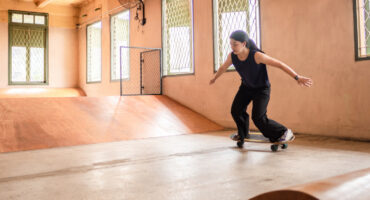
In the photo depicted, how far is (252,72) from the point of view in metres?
3.30

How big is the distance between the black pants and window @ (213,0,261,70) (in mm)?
2338

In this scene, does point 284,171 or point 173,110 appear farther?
point 173,110

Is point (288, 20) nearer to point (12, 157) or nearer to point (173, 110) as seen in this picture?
point (173, 110)

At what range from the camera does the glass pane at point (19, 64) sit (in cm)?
1057

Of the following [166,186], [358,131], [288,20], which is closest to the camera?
[166,186]

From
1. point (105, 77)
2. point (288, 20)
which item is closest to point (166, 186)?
point (288, 20)

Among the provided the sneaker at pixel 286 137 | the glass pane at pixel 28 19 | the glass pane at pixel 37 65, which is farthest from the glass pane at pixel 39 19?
the sneaker at pixel 286 137

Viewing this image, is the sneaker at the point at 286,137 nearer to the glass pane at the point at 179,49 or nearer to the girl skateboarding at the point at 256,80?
the girl skateboarding at the point at 256,80

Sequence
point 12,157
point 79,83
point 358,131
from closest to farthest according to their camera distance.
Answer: point 12,157, point 358,131, point 79,83

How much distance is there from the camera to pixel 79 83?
38.3 feet

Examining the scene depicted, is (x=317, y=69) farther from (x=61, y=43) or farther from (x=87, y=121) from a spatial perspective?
(x=61, y=43)

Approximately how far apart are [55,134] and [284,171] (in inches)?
125

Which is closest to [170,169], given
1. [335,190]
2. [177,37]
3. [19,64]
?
[335,190]

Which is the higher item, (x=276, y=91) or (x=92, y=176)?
(x=276, y=91)
